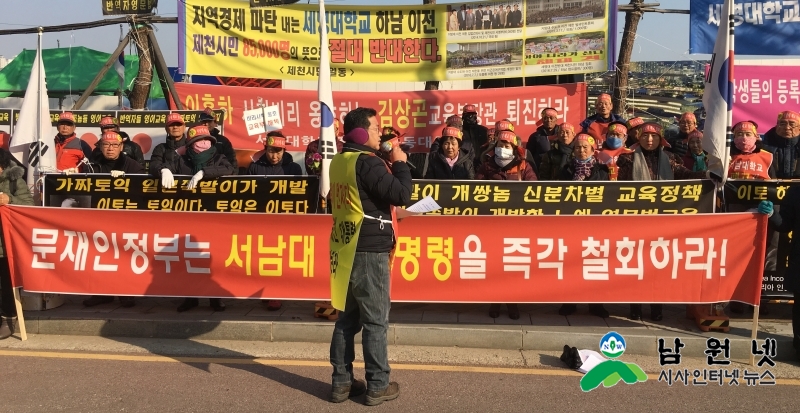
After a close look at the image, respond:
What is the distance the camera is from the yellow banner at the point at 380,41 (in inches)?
351

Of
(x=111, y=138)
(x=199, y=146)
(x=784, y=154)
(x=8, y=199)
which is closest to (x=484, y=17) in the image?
(x=784, y=154)

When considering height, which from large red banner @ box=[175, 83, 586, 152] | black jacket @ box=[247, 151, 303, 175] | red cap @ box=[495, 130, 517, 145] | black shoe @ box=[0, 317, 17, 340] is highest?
large red banner @ box=[175, 83, 586, 152]

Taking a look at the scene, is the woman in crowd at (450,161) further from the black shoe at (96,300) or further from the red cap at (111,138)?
the black shoe at (96,300)

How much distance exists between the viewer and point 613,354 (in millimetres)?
5883

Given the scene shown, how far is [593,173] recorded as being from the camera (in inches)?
267

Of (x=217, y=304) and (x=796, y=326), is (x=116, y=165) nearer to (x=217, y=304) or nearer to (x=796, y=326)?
(x=217, y=304)

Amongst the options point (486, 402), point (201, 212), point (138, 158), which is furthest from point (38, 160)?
point (486, 402)

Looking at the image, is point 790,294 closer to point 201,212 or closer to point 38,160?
point 201,212

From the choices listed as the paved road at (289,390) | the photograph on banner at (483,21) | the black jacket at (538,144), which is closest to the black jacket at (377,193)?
the paved road at (289,390)

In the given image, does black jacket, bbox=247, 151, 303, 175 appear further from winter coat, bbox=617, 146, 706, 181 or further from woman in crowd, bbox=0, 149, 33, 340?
winter coat, bbox=617, 146, 706, 181

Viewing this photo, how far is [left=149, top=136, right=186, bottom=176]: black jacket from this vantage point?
23.9 feet

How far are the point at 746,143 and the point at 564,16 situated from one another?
9.23ft

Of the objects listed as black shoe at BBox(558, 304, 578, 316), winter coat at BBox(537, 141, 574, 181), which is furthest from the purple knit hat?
winter coat at BBox(537, 141, 574, 181)

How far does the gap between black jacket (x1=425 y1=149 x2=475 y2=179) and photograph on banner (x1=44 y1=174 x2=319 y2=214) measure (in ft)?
4.34
